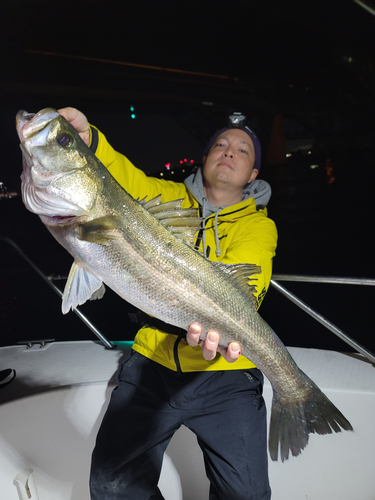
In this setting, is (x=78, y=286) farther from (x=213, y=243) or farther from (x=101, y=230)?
(x=213, y=243)

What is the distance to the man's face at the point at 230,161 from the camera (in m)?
2.91

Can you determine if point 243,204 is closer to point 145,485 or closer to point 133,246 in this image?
point 133,246

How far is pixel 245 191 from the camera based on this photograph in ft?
10.2

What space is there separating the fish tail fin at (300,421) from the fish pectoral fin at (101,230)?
1574 mm

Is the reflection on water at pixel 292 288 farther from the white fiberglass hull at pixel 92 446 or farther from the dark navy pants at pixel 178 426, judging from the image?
the dark navy pants at pixel 178 426

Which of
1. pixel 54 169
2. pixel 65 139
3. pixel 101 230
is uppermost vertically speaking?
pixel 65 139

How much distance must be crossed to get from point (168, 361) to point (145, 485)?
33.0 inches

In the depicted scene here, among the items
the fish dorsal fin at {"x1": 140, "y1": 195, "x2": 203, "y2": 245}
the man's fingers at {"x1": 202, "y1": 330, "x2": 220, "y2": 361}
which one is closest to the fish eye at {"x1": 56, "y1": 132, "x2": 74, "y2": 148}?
the fish dorsal fin at {"x1": 140, "y1": 195, "x2": 203, "y2": 245}

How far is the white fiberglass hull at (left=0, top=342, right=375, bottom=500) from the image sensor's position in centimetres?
264

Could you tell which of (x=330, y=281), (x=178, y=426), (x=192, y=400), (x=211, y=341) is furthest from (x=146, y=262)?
(x=330, y=281)

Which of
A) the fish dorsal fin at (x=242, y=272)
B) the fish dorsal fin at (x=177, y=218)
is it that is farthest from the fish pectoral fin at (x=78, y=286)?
the fish dorsal fin at (x=242, y=272)

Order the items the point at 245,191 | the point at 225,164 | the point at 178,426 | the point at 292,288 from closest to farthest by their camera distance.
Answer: the point at 178,426 → the point at 225,164 → the point at 245,191 → the point at 292,288

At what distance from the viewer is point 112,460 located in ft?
7.03

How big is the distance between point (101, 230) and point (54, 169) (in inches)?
15.7
